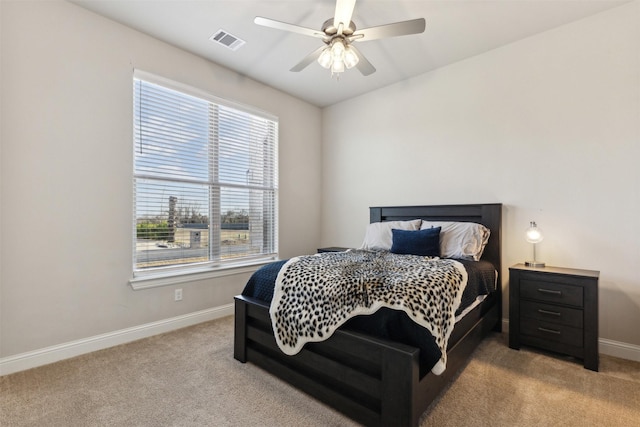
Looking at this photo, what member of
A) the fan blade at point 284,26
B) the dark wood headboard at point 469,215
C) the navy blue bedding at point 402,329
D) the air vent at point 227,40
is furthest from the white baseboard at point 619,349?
the air vent at point 227,40

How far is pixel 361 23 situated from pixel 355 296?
2339 mm

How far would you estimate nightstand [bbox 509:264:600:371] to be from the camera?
2.15 metres

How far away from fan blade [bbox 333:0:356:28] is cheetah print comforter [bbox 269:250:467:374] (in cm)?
166

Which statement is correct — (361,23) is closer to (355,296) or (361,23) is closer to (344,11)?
(344,11)

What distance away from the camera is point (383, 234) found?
3229 mm

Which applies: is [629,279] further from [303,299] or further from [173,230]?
[173,230]

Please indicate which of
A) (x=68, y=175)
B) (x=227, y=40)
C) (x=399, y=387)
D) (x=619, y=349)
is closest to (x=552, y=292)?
(x=619, y=349)

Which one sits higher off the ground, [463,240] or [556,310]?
[463,240]

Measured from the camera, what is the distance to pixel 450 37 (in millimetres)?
2771

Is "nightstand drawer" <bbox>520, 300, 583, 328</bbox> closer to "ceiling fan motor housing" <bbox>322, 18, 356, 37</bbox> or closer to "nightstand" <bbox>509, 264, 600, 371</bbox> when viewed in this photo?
"nightstand" <bbox>509, 264, 600, 371</bbox>

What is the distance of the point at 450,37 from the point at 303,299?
2743 millimetres

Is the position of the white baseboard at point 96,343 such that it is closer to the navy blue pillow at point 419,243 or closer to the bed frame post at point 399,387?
the navy blue pillow at point 419,243

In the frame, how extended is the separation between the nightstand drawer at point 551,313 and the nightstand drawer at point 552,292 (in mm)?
47

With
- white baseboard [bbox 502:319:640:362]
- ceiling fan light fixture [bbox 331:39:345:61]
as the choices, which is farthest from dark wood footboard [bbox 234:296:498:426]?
ceiling fan light fixture [bbox 331:39:345:61]
